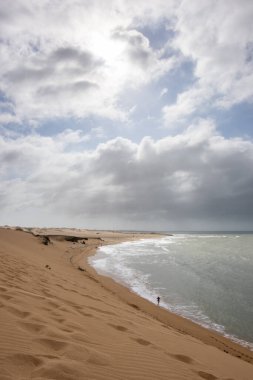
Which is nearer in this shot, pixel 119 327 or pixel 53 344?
pixel 53 344

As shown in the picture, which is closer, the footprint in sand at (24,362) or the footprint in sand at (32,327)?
the footprint in sand at (24,362)

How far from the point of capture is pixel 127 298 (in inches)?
600

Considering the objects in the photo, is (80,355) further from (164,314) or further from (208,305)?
(208,305)

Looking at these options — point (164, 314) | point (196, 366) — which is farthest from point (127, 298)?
point (196, 366)

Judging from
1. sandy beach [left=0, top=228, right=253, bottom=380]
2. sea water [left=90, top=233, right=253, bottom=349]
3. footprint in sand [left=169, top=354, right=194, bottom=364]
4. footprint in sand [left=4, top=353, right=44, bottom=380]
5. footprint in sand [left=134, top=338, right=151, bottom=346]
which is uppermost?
footprint in sand [left=4, top=353, right=44, bottom=380]

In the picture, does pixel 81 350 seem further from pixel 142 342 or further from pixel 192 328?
pixel 192 328

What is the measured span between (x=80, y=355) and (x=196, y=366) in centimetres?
221

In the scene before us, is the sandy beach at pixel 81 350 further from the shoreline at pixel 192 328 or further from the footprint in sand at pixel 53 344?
the shoreline at pixel 192 328

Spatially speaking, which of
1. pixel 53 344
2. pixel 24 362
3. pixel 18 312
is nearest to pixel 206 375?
pixel 53 344

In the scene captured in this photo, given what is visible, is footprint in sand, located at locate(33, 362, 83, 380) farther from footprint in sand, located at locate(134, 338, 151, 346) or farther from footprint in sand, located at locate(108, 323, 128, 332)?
footprint in sand, located at locate(108, 323, 128, 332)

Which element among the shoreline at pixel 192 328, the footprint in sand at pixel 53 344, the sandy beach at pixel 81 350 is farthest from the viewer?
the shoreline at pixel 192 328

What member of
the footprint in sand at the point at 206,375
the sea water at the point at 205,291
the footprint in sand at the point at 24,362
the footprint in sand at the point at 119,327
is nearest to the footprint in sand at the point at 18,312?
the footprint in sand at the point at 24,362

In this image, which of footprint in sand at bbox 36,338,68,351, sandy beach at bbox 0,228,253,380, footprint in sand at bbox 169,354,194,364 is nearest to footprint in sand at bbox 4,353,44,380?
sandy beach at bbox 0,228,253,380

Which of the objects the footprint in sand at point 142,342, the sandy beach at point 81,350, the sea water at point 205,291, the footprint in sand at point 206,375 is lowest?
the sea water at point 205,291
